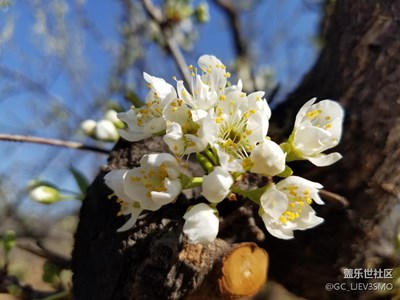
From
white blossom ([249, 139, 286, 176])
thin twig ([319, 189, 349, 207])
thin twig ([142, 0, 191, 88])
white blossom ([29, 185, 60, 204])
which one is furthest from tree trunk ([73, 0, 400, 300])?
thin twig ([142, 0, 191, 88])

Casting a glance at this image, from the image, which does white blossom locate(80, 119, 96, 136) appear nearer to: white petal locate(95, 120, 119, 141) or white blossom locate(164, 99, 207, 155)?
white petal locate(95, 120, 119, 141)

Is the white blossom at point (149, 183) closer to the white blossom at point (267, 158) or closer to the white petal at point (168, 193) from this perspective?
the white petal at point (168, 193)

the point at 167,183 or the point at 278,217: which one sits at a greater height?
the point at 167,183

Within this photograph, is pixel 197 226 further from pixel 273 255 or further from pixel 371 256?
pixel 371 256

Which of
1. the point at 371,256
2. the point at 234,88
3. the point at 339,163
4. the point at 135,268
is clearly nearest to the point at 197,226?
the point at 135,268

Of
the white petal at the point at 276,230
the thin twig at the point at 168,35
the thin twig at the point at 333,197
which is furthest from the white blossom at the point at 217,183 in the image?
the thin twig at the point at 168,35

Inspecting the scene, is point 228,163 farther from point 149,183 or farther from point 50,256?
point 50,256
